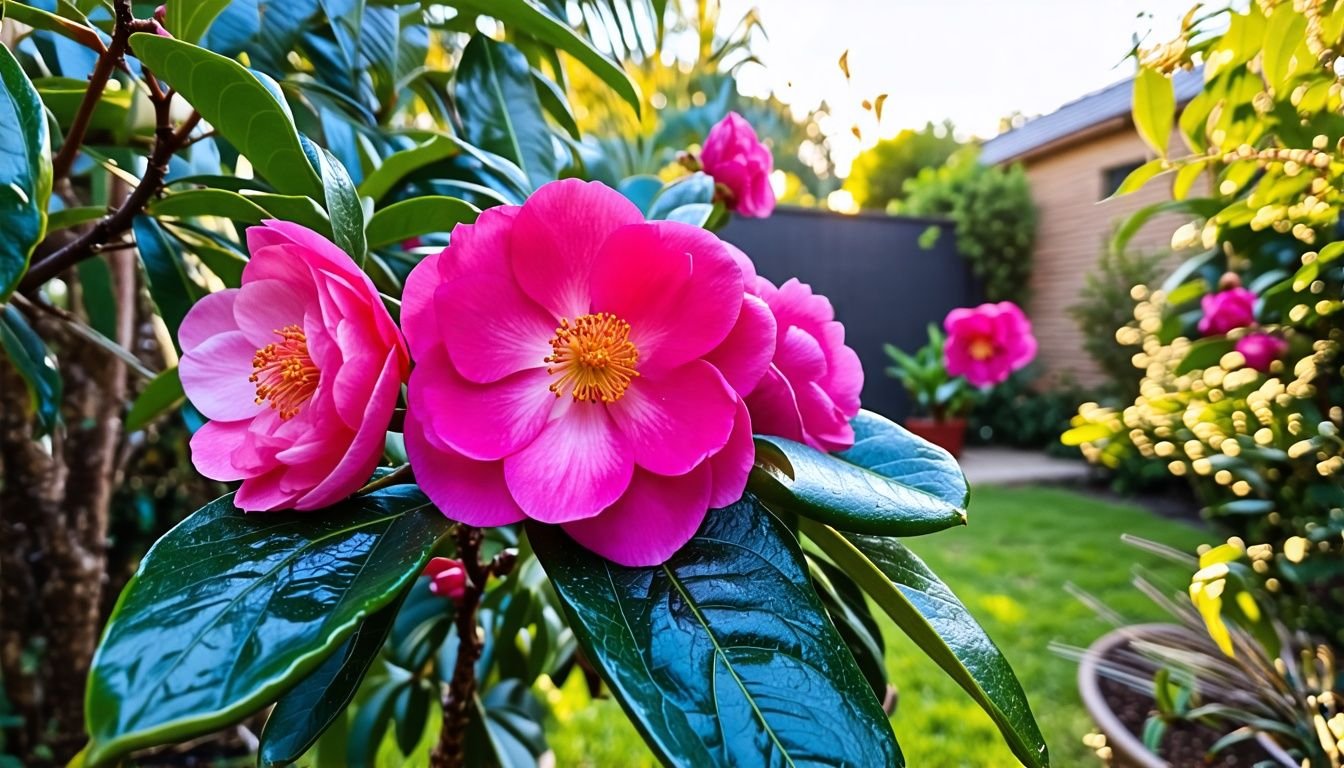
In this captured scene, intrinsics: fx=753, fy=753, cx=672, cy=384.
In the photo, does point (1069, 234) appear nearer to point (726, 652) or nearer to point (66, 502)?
point (66, 502)

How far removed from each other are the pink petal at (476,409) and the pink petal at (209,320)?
172 millimetres

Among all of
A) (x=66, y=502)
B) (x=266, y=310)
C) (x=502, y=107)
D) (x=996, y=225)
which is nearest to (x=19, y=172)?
(x=266, y=310)

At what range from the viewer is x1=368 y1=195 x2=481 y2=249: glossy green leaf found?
54 centimetres

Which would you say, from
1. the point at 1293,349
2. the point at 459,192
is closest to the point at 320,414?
the point at 459,192

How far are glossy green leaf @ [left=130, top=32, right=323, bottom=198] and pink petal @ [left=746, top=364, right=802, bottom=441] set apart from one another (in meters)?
0.30

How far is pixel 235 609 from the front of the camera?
315mm

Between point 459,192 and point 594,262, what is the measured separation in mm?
387

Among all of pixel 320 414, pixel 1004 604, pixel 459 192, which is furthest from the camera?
pixel 1004 604

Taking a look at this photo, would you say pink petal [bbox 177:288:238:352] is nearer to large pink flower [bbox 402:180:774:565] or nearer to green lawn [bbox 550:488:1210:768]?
large pink flower [bbox 402:180:774:565]

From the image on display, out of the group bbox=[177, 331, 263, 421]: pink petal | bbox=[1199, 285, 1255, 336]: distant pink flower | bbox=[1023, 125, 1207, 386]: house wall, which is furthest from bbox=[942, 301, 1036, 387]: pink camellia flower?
bbox=[1023, 125, 1207, 386]: house wall

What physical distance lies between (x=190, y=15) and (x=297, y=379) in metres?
0.28

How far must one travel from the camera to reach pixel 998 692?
41 centimetres

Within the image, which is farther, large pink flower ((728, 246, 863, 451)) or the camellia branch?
the camellia branch

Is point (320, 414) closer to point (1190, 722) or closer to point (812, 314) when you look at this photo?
point (812, 314)
